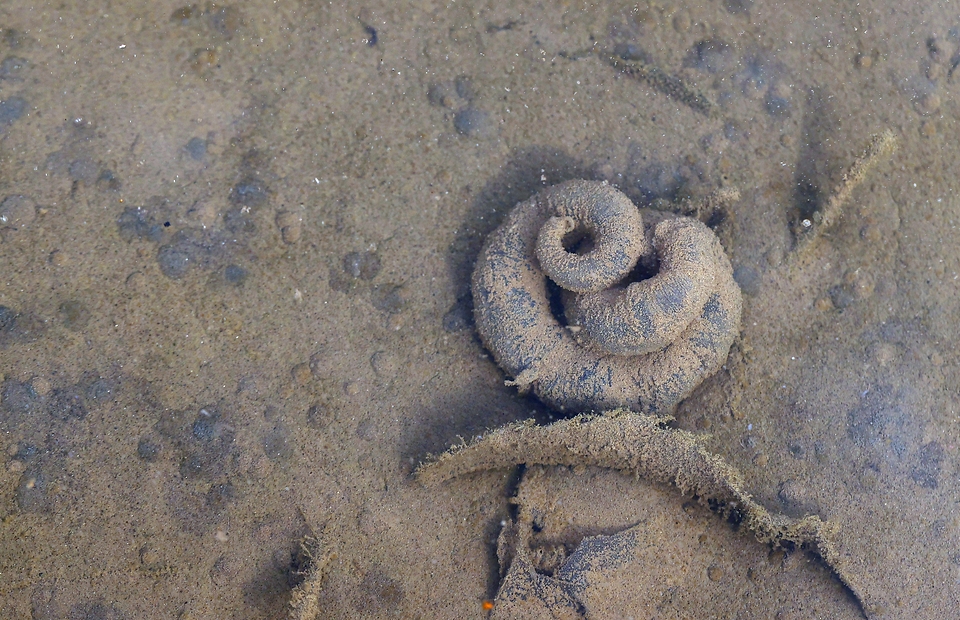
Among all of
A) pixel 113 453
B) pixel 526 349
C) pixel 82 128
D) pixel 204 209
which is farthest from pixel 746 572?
pixel 82 128

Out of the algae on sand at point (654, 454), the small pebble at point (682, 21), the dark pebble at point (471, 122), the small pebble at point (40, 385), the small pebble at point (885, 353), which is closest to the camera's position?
the algae on sand at point (654, 454)

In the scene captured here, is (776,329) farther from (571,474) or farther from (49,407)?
(49,407)

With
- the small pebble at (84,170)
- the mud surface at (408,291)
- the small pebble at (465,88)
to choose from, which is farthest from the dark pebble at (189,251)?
the small pebble at (465,88)

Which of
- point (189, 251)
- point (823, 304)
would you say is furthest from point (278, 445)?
point (823, 304)

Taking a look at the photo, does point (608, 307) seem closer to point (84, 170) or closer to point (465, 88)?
point (465, 88)

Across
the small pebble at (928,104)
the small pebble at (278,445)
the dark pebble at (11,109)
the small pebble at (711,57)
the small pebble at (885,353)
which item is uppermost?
the small pebble at (928,104)

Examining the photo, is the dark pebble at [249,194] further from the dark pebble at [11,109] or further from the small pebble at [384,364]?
the dark pebble at [11,109]
